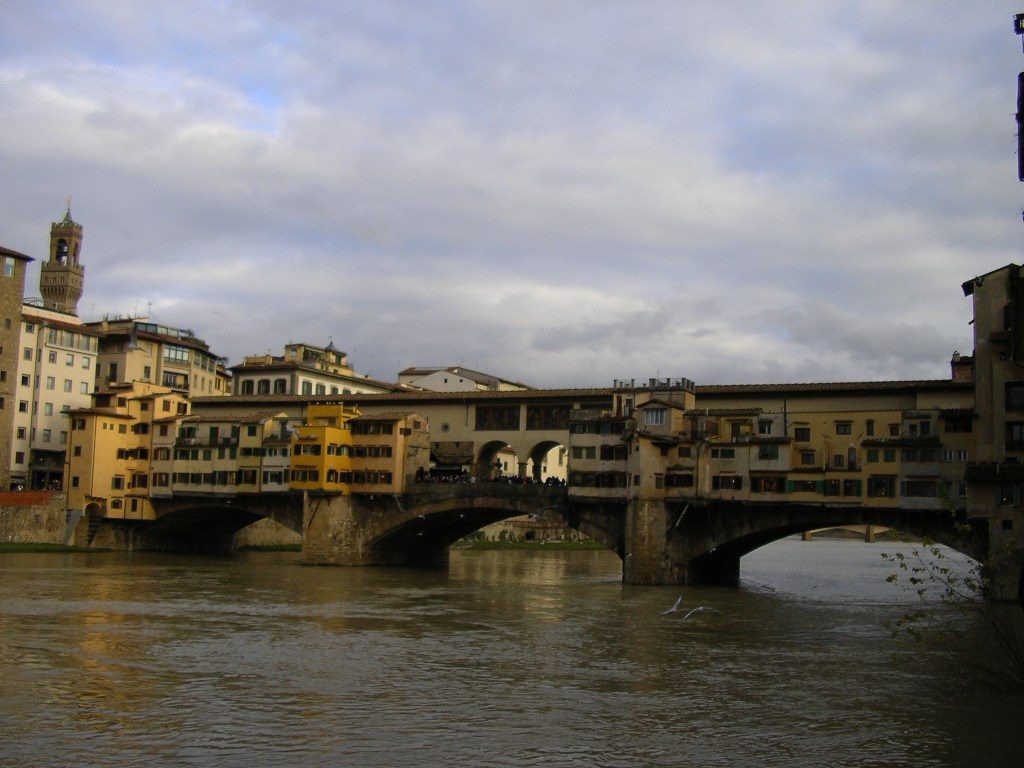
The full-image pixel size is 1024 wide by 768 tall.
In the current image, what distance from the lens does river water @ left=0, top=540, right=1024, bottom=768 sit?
22.4 meters

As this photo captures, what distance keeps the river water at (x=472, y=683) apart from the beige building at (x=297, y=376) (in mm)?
46648

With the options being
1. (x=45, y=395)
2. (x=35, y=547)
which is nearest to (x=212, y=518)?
(x=35, y=547)

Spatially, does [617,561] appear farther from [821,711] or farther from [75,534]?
[821,711]

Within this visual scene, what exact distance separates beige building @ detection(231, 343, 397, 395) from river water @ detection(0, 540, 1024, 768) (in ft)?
153

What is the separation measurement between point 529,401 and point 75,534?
34.3m

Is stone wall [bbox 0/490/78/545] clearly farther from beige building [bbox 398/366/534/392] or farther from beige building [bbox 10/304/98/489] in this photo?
beige building [bbox 398/366/534/392]

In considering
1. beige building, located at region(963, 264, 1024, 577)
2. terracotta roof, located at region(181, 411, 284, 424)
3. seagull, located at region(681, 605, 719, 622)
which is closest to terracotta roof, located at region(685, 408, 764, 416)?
beige building, located at region(963, 264, 1024, 577)

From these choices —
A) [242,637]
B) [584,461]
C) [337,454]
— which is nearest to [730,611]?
[584,461]

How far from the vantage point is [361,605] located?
161ft

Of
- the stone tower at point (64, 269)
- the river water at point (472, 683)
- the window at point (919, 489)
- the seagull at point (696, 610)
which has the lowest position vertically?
the river water at point (472, 683)

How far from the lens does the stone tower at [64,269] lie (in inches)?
4599


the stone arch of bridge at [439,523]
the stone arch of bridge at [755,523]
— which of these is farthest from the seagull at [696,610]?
the stone arch of bridge at [439,523]

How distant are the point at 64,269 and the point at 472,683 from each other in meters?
101

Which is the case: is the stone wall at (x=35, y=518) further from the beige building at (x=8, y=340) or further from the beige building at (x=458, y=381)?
the beige building at (x=458, y=381)
